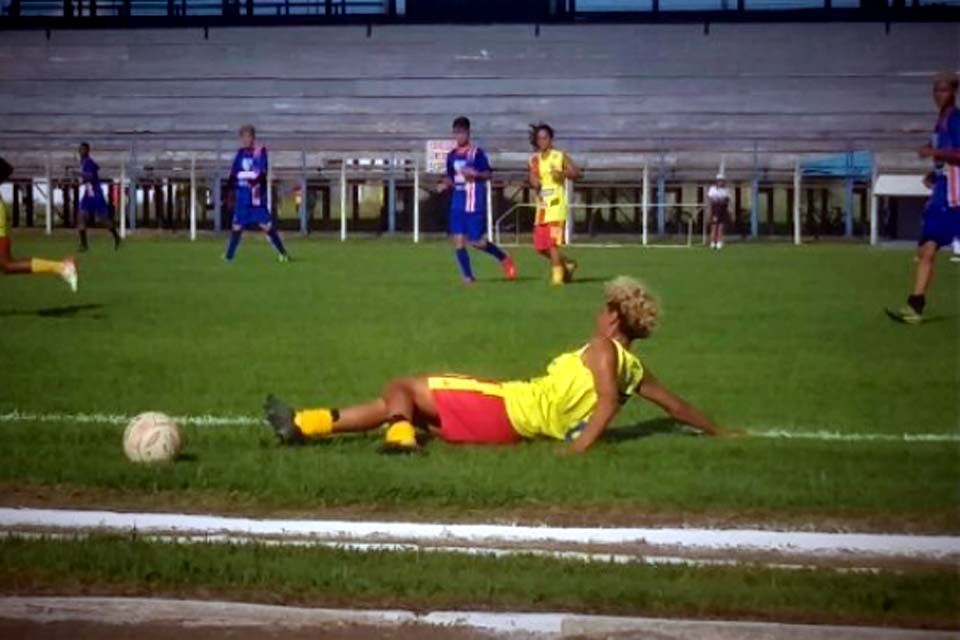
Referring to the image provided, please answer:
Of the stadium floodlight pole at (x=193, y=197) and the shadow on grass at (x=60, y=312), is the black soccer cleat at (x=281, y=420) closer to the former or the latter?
the shadow on grass at (x=60, y=312)

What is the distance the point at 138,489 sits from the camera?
8258 mm

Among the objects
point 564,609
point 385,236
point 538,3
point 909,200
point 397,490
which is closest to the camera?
point 564,609

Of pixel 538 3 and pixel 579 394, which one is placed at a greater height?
pixel 538 3

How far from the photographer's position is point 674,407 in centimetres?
945

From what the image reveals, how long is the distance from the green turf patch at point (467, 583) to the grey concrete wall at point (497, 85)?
40328 millimetres

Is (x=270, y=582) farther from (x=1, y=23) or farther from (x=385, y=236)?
(x=1, y=23)

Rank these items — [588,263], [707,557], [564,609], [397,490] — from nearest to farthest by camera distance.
→ [564,609], [707,557], [397,490], [588,263]

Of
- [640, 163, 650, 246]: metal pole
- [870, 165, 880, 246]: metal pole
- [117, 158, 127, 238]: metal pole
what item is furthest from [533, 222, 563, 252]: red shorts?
[117, 158, 127, 238]: metal pole

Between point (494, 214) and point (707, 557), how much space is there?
39.4 meters

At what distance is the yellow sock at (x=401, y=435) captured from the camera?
8.98 meters

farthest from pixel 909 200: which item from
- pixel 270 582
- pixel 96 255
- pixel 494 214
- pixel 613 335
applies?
pixel 270 582

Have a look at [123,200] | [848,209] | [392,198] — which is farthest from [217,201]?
[848,209]

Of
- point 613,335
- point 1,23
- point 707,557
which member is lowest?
point 707,557

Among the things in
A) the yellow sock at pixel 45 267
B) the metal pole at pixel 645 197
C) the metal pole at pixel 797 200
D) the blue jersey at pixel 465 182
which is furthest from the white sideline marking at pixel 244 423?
the metal pole at pixel 797 200
